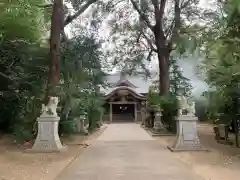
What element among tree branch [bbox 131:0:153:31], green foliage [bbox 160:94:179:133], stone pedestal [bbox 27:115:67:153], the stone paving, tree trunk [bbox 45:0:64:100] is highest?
tree branch [bbox 131:0:153:31]

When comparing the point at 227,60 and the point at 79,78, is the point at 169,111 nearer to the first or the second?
the point at 79,78

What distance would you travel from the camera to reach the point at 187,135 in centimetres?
1187

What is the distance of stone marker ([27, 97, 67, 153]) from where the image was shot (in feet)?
38.3

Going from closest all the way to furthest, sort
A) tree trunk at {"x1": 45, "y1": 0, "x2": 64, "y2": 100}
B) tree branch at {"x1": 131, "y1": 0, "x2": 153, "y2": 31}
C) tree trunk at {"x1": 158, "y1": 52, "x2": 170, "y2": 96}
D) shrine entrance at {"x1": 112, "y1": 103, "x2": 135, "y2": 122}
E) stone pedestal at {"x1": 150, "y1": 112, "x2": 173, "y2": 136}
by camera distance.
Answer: tree trunk at {"x1": 45, "y1": 0, "x2": 64, "y2": 100} < stone pedestal at {"x1": 150, "y1": 112, "x2": 173, "y2": 136} < tree branch at {"x1": 131, "y1": 0, "x2": 153, "y2": 31} < tree trunk at {"x1": 158, "y1": 52, "x2": 170, "y2": 96} < shrine entrance at {"x1": 112, "y1": 103, "x2": 135, "y2": 122}

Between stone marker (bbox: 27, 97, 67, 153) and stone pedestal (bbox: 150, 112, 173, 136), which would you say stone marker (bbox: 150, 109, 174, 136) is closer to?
stone pedestal (bbox: 150, 112, 173, 136)

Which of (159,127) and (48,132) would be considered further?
(159,127)

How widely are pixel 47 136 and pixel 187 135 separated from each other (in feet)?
15.2

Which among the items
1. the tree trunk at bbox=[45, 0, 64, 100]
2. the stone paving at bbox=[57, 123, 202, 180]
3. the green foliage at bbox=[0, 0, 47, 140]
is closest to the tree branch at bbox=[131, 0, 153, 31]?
the green foliage at bbox=[0, 0, 47, 140]

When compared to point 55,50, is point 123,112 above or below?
below

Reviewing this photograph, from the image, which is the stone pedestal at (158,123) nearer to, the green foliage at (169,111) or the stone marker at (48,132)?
the green foliage at (169,111)

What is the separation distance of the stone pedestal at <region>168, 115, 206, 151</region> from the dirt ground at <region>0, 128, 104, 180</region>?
336cm

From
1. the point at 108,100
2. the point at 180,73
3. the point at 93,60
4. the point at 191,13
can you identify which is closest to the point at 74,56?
the point at 93,60

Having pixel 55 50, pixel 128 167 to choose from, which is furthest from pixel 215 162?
pixel 55 50

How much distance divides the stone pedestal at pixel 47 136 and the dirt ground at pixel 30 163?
1.56ft
